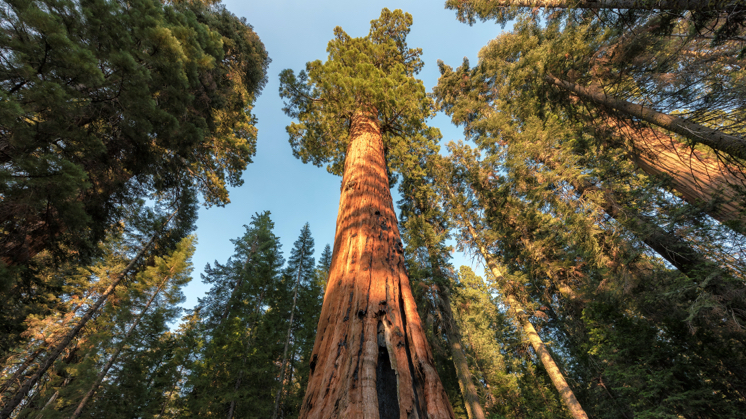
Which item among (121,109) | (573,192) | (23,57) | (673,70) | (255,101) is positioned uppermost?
(255,101)

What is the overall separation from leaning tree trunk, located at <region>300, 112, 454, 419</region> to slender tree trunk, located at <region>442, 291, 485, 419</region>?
782 cm

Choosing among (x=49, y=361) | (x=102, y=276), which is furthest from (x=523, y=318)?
(x=102, y=276)

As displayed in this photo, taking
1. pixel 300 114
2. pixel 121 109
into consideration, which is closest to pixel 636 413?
pixel 300 114

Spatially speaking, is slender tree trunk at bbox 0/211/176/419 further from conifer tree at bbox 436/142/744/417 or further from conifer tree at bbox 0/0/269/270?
conifer tree at bbox 436/142/744/417

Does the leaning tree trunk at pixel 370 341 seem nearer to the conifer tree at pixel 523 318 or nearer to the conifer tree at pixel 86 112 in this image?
the conifer tree at pixel 86 112

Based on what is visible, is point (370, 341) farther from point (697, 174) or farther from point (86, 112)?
point (697, 174)

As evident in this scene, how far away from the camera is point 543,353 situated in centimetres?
765

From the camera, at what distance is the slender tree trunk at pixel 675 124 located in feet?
11.2

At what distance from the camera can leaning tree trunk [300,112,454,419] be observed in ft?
3.63

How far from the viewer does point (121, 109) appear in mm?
4094

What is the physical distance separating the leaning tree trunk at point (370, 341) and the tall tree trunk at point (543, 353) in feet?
27.3

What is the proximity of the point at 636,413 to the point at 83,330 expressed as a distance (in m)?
19.8

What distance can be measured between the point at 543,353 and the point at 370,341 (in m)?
9.19

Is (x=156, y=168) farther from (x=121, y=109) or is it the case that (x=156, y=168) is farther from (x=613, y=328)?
(x=613, y=328)
